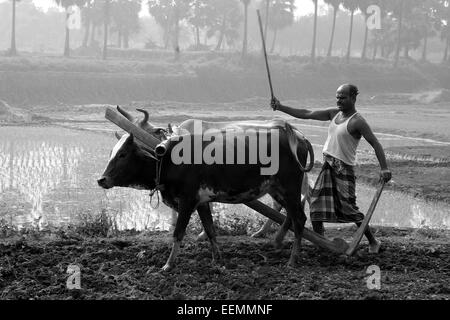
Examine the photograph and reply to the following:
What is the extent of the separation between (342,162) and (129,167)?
6.15 ft

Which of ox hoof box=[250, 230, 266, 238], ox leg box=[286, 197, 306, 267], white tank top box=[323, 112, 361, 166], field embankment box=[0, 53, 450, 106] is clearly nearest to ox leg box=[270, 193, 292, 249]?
ox leg box=[286, 197, 306, 267]

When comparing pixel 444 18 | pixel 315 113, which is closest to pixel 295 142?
pixel 315 113

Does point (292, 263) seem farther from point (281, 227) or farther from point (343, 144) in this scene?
point (343, 144)

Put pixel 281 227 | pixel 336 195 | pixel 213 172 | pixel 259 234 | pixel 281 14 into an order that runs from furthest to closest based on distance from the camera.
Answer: pixel 281 14 → pixel 259 234 → pixel 281 227 → pixel 336 195 → pixel 213 172

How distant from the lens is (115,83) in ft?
127

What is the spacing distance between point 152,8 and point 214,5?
563 centimetres

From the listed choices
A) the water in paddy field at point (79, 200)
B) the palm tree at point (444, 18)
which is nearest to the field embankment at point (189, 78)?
the palm tree at point (444, 18)

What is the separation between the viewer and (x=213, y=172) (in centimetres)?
561

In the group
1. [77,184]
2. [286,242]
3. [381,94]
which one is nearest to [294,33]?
[381,94]

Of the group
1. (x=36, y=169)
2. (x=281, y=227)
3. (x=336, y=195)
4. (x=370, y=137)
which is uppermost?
(x=370, y=137)

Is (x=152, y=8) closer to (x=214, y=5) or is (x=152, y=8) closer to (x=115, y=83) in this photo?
(x=214, y=5)

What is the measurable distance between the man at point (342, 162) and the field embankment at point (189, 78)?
1180 inches

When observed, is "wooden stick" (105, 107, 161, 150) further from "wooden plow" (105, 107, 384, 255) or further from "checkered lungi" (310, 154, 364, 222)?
"checkered lungi" (310, 154, 364, 222)

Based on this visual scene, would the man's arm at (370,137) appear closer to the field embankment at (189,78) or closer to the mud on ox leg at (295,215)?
the mud on ox leg at (295,215)
